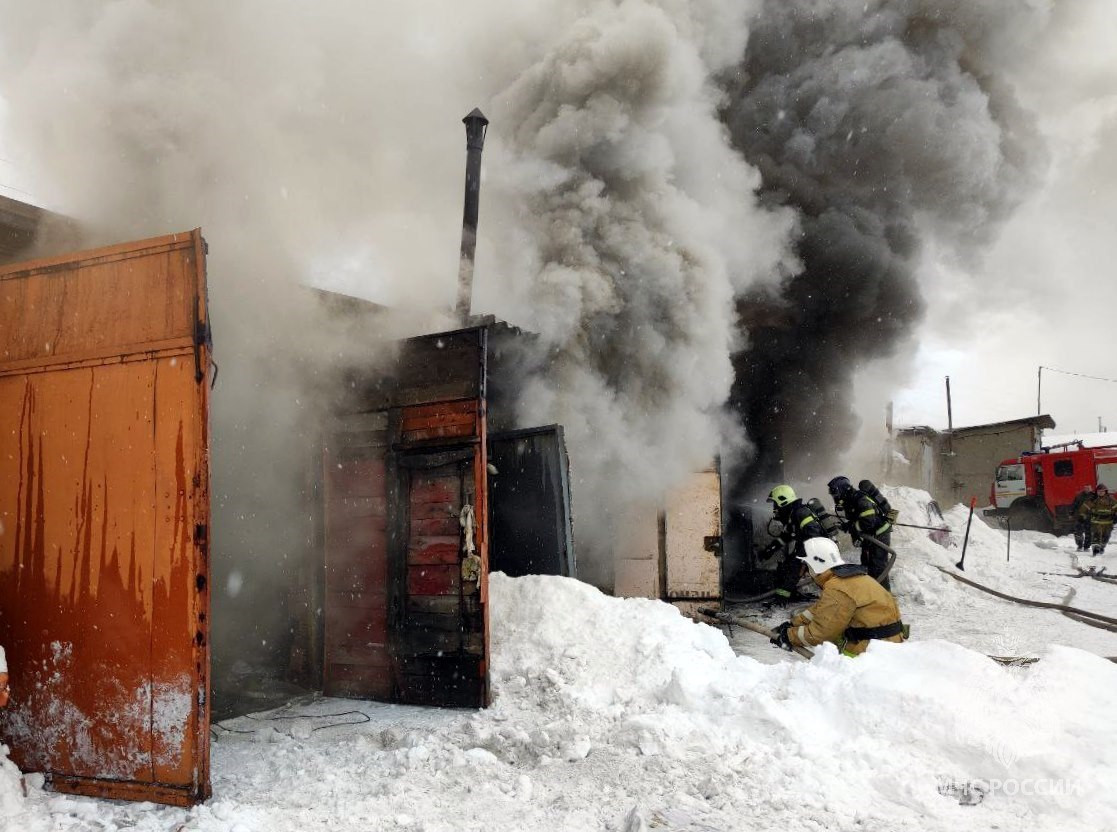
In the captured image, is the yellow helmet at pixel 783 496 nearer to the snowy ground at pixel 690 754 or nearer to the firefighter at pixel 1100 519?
the snowy ground at pixel 690 754

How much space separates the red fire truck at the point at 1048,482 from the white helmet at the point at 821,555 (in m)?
15.6

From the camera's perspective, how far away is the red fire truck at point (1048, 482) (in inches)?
680

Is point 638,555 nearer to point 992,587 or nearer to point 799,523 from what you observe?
point 799,523

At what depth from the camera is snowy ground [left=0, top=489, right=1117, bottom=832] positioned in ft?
9.53

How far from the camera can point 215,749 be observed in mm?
3873

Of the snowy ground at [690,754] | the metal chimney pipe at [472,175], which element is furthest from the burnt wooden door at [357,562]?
the metal chimney pipe at [472,175]

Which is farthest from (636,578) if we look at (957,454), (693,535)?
(957,454)

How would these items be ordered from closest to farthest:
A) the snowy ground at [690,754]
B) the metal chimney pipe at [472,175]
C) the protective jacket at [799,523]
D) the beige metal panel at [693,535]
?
1. the snowy ground at [690,754]
2. the protective jacket at [799,523]
3. the beige metal panel at [693,535]
4. the metal chimney pipe at [472,175]

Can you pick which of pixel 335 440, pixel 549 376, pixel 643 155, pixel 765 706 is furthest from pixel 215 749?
pixel 643 155

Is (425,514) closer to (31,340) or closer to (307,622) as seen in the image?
(307,622)

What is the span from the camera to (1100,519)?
1373cm

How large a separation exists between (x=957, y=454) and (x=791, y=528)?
2064 centimetres

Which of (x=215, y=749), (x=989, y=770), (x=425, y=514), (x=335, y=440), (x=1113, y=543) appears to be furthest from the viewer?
(x=1113, y=543)

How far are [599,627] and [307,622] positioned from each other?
7.36 ft
